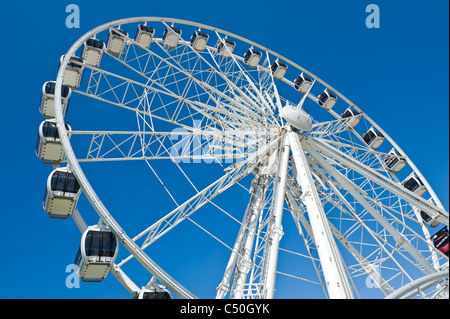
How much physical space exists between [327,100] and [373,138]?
282 centimetres

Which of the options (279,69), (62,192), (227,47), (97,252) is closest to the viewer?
(97,252)

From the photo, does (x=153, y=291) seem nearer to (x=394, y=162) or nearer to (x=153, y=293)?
(x=153, y=293)

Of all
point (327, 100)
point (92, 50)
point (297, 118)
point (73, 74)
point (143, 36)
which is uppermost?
point (143, 36)

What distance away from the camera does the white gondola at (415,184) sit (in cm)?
2145

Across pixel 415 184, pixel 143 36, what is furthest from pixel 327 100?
pixel 143 36

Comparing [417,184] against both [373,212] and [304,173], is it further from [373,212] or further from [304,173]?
[304,173]

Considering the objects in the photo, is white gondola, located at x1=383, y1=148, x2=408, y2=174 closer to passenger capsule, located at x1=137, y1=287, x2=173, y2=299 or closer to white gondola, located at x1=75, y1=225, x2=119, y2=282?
passenger capsule, located at x1=137, y1=287, x2=173, y2=299

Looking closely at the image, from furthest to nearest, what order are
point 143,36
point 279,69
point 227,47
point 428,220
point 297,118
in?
1. point 279,69
2. point 227,47
3. point 428,220
4. point 143,36
5. point 297,118

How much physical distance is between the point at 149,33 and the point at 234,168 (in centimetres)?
716

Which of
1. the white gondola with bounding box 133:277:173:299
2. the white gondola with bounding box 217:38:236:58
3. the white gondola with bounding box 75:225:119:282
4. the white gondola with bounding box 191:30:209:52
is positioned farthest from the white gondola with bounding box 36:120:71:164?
the white gondola with bounding box 217:38:236:58

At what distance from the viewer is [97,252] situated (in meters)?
11.9

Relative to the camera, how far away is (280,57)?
23.4 meters

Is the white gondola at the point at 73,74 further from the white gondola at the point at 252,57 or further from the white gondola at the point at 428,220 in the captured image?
the white gondola at the point at 428,220
